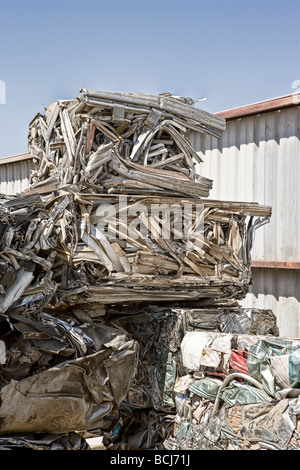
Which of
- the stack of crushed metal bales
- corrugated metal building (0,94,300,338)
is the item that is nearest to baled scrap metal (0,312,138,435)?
the stack of crushed metal bales

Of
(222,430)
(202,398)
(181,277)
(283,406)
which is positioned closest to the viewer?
(283,406)

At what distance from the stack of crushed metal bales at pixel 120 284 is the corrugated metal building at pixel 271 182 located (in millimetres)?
1662

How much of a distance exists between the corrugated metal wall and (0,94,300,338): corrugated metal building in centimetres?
375

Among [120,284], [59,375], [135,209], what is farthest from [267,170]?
[59,375]

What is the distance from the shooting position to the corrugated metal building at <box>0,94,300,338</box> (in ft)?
20.1

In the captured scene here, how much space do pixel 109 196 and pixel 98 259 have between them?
0.48m

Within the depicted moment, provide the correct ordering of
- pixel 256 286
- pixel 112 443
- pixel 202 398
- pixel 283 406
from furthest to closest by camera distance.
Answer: pixel 256 286, pixel 112 443, pixel 202 398, pixel 283 406

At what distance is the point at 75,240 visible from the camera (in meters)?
3.74

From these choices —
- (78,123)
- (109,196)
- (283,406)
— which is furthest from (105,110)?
(283,406)

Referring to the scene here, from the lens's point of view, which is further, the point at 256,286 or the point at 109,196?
the point at 256,286

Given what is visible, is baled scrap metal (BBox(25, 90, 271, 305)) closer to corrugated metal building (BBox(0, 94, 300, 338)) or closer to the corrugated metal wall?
corrugated metal building (BBox(0, 94, 300, 338))
